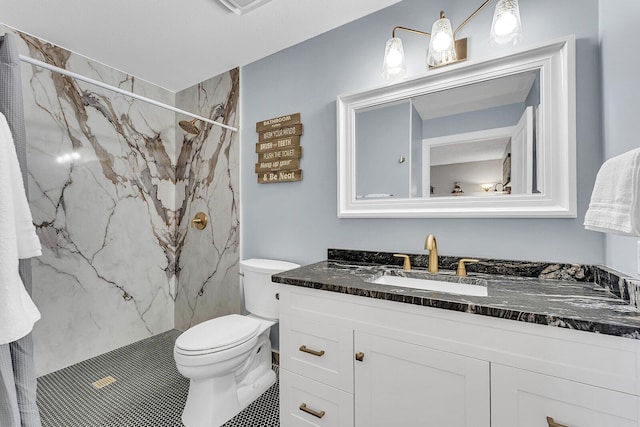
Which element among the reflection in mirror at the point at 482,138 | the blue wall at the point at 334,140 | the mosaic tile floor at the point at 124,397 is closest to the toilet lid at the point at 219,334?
the mosaic tile floor at the point at 124,397

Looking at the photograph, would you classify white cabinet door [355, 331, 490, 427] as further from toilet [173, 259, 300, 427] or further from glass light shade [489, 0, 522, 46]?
glass light shade [489, 0, 522, 46]

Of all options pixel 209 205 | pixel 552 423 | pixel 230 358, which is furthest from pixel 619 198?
pixel 209 205

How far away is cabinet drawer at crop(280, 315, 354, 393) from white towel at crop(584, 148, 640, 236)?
912mm

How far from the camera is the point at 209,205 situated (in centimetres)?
254

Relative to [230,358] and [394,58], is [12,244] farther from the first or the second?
[394,58]

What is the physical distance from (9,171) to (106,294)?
170 centimetres

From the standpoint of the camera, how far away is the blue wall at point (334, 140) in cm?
122

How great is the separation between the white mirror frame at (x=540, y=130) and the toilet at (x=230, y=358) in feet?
3.14

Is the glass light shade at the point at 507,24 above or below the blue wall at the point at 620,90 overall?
above

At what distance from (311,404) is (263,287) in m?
0.81

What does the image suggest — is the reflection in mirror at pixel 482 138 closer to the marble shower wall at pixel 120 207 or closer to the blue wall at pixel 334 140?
the blue wall at pixel 334 140

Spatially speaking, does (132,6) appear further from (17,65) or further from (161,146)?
(161,146)

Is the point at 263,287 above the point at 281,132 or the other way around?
the other way around

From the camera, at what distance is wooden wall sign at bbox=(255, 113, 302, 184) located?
2.01 metres
